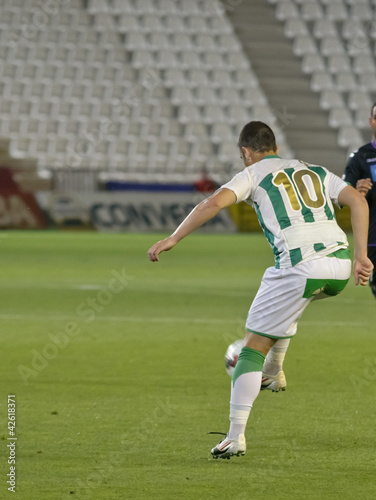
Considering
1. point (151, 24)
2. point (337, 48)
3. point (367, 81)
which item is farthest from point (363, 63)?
point (151, 24)

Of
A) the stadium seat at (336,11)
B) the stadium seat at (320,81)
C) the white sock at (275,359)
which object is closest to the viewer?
the white sock at (275,359)

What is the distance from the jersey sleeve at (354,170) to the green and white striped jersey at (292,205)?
8.55ft

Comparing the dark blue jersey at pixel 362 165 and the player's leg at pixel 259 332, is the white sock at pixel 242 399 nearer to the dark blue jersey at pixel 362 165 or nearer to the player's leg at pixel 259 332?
the player's leg at pixel 259 332

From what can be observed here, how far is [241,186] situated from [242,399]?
110cm

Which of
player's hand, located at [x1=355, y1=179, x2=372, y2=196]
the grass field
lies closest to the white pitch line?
the grass field

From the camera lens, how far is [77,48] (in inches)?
1243

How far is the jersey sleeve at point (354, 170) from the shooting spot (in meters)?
7.70

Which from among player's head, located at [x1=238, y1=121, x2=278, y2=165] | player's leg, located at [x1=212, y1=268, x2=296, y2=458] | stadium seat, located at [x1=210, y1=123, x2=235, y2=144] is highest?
player's head, located at [x1=238, y1=121, x2=278, y2=165]

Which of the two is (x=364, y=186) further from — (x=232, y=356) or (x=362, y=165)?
(x=232, y=356)

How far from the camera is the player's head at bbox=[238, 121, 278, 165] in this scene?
201 inches

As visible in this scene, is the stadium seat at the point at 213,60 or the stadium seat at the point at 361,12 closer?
the stadium seat at the point at 213,60

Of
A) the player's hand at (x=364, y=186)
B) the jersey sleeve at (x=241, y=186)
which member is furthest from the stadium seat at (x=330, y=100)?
the jersey sleeve at (x=241, y=186)

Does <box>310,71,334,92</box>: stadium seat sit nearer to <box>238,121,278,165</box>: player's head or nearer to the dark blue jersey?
the dark blue jersey

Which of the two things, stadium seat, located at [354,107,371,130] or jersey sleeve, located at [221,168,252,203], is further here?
stadium seat, located at [354,107,371,130]
